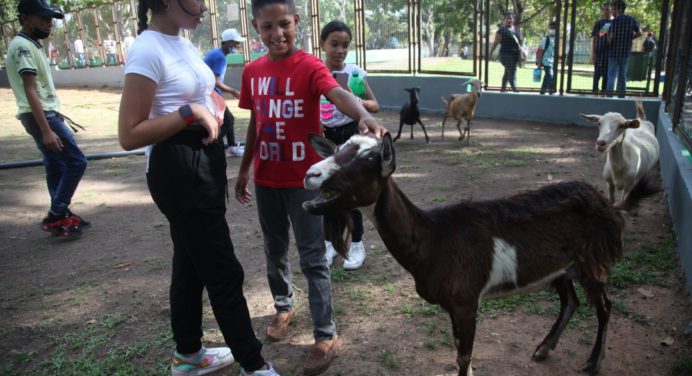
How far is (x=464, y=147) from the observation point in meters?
8.60

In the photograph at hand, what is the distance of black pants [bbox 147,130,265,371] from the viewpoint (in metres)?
2.18

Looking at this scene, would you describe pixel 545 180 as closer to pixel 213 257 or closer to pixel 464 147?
pixel 464 147

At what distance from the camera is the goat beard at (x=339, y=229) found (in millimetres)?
2199

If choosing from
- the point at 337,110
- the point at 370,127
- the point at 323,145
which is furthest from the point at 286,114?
the point at 337,110

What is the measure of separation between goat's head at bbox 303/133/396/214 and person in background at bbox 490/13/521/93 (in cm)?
1062

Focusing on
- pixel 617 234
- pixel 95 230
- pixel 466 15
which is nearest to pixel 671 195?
pixel 617 234

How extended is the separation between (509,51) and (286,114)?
35.5 feet

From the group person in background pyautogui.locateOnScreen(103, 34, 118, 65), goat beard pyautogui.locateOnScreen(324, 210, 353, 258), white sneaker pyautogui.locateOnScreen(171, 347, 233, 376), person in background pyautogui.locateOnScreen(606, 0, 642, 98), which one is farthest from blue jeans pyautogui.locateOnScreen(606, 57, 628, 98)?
person in background pyautogui.locateOnScreen(103, 34, 118, 65)

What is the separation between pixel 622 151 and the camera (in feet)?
16.4

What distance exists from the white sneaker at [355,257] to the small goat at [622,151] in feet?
8.89

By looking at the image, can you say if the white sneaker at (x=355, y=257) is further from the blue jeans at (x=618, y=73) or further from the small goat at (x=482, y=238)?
the blue jeans at (x=618, y=73)

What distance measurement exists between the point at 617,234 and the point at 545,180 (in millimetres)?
3858

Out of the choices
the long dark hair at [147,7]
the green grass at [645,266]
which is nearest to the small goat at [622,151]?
the green grass at [645,266]

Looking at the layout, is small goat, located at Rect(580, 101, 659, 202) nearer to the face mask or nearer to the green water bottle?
the green water bottle
